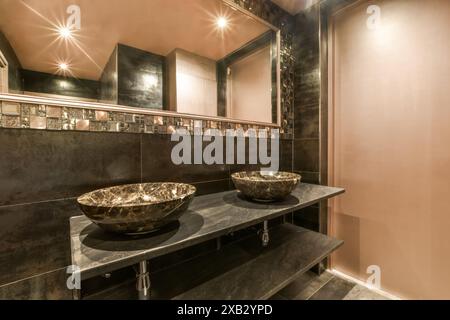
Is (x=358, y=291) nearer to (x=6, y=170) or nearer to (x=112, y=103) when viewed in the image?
(x=112, y=103)

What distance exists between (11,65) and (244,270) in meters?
1.38

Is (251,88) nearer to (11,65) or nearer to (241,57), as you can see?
(241,57)

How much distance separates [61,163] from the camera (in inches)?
33.0

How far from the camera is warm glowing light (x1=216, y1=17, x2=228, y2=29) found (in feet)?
4.43

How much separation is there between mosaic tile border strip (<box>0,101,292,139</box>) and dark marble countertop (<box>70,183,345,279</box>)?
405 millimetres

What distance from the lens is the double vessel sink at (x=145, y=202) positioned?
0.59 m

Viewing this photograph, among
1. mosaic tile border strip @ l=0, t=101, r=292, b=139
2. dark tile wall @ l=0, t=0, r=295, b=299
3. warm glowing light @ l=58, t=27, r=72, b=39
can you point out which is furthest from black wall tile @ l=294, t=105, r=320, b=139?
warm glowing light @ l=58, t=27, r=72, b=39

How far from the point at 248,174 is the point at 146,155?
67cm

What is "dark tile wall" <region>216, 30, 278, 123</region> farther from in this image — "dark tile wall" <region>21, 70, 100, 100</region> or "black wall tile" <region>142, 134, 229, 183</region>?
"dark tile wall" <region>21, 70, 100, 100</region>

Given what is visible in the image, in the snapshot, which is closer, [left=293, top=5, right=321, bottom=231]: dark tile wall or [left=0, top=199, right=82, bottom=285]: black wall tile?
[left=0, top=199, right=82, bottom=285]: black wall tile

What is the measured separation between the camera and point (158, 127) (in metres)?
1.07

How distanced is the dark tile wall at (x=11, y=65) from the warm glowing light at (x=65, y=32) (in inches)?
7.5

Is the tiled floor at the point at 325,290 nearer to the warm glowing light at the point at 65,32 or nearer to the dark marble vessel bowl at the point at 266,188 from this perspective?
the dark marble vessel bowl at the point at 266,188
